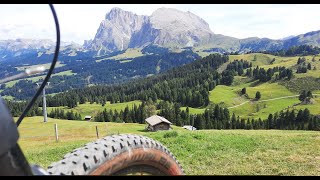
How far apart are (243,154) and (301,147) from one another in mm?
2600

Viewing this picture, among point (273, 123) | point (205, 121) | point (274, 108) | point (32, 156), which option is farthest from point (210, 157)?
point (274, 108)

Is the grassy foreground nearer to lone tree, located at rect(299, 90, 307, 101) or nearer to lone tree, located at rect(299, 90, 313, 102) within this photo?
lone tree, located at rect(299, 90, 313, 102)

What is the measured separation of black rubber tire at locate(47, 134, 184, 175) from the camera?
11.3ft

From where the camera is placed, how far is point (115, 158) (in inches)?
148

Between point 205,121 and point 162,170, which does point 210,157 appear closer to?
point 162,170

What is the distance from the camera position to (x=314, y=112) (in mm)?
170625

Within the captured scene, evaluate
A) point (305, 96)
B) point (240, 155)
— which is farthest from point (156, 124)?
point (305, 96)

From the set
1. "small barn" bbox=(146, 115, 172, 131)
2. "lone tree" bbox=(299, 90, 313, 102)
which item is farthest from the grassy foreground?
"lone tree" bbox=(299, 90, 313, 102)

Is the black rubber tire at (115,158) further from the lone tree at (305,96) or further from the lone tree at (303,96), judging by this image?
the lone tree at (303,96)

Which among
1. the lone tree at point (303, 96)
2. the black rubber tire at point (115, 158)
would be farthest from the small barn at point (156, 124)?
the lone tree at point (303, 96)

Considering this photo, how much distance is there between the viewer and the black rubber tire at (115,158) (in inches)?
135

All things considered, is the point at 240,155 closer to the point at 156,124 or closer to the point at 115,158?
the point at 115,158

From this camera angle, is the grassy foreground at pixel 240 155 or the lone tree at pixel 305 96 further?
the lone tree at pixel 305 96

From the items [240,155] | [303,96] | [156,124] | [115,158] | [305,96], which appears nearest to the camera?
[115,158]
